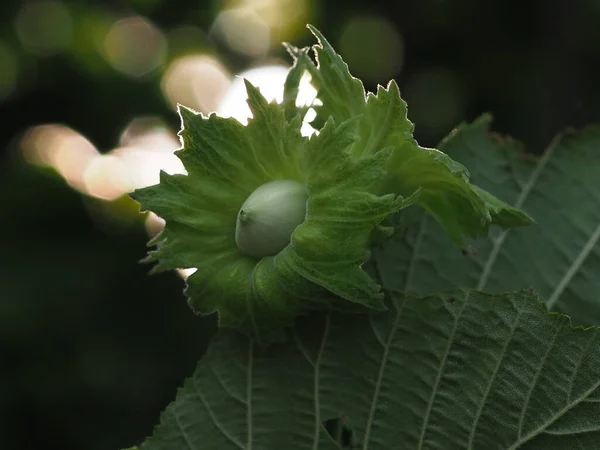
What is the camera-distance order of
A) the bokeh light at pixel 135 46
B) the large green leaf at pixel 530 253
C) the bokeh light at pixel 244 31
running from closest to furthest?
the large green leaf at pixel 530 253, the bokeh light at pixel 135 46, the bokeh light at pixel 244 31

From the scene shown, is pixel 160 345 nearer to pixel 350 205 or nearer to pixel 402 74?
pixel 402 74

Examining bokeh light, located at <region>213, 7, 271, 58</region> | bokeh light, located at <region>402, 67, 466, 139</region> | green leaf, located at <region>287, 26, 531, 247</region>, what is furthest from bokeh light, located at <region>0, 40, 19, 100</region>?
green leaf, located at <region>287, 26, 531, 247</region>

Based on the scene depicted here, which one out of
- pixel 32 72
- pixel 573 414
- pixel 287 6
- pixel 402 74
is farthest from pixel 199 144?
pixel 402 74

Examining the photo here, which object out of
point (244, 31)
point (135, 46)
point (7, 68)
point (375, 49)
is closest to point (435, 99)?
point (375, 49)

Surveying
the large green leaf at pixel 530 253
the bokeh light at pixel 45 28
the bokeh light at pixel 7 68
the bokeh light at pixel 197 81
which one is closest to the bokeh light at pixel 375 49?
the bokeh light at pixel 197 81

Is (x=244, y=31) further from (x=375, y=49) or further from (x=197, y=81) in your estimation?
(x=375, y=49)

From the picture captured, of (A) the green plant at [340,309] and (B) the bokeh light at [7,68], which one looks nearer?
(A) the green plant at [340,309]

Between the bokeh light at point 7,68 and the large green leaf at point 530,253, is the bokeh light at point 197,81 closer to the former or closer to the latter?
the bokeh light at point 7,68
